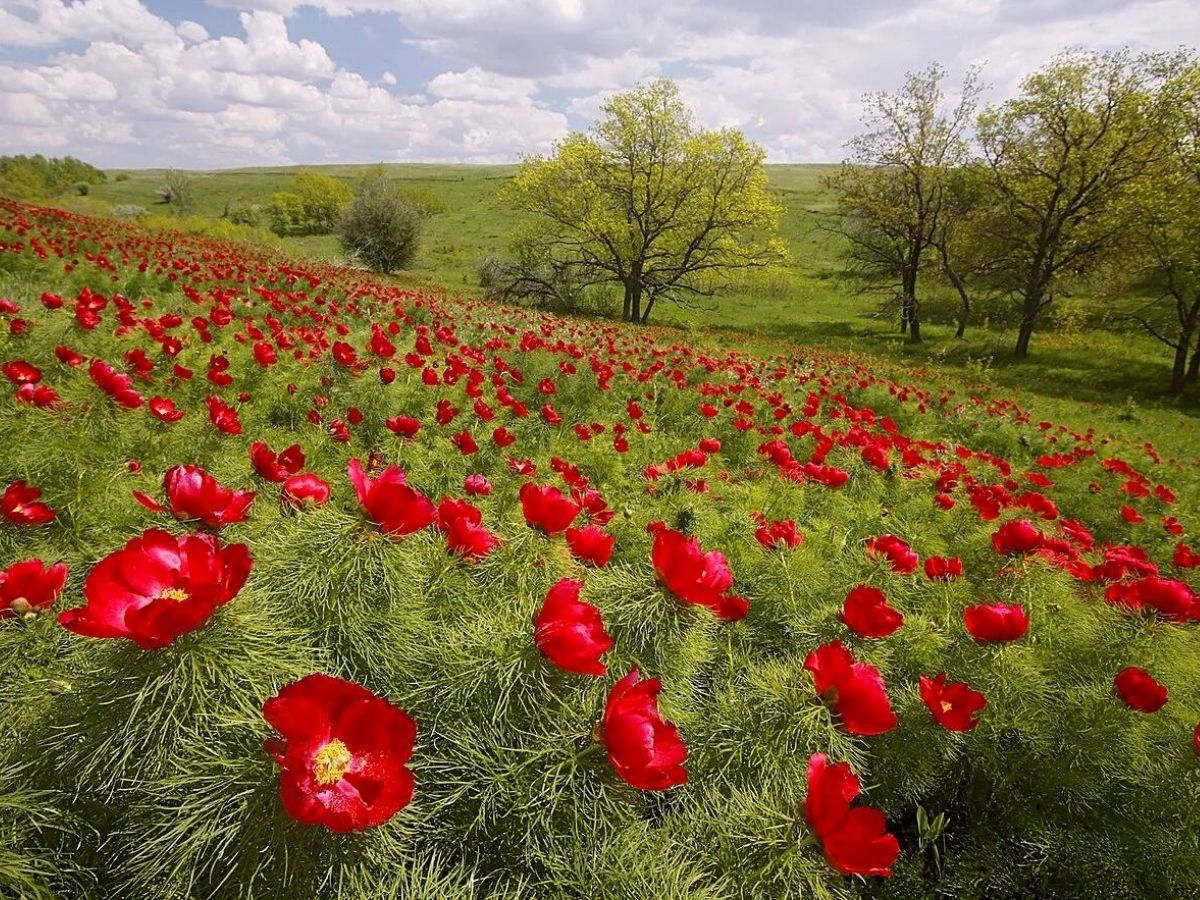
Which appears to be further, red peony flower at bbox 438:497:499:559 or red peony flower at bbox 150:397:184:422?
red peony flower at bbox 150:397:184:422

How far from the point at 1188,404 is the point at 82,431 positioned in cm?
2298

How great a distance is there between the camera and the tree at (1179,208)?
17.0 meters

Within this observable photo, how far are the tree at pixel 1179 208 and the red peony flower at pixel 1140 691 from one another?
68.2 feet

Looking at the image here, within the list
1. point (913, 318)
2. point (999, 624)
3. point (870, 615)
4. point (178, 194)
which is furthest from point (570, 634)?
point (178, 194)

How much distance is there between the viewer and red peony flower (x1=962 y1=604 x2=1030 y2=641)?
2.31 m

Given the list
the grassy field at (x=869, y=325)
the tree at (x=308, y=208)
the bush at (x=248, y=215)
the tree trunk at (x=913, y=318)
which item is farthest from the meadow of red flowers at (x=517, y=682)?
the bush at (x=248, y=215)

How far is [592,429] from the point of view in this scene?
507 cm

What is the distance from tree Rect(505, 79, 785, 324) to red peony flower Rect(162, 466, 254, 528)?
23.6 meters

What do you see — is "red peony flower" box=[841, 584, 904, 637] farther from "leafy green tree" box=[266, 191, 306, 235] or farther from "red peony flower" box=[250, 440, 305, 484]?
"leafy green tree" box=[266, 191, 306, 235]

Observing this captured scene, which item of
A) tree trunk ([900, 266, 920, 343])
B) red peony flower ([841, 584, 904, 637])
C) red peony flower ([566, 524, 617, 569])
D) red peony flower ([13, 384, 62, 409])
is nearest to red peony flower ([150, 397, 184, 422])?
red peony flower ([13, 384, 62, 409])

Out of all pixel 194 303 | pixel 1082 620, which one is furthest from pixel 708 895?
pixel 194 303

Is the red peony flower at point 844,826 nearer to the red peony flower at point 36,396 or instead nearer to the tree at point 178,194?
Answer: the red peony flower at point 36,396

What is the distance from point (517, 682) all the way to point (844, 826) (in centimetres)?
84

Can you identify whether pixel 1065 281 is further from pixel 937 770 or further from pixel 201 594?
pixel 201 594
